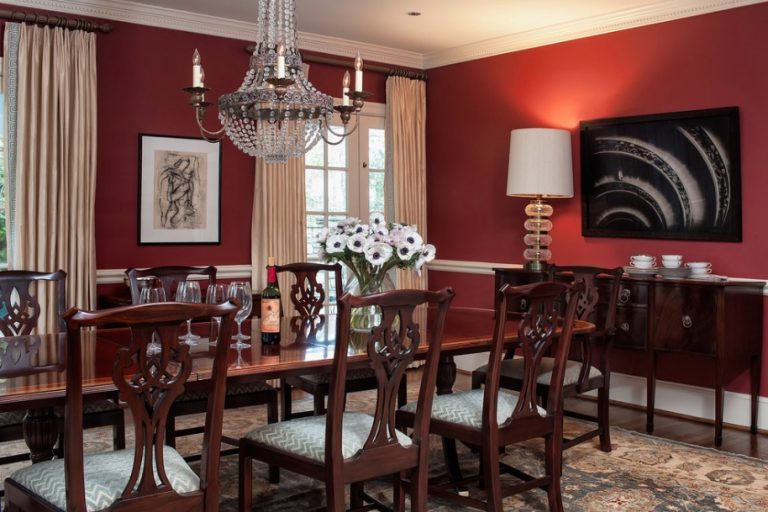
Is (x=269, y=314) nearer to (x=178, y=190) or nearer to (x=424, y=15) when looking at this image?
(x=178, y=190)

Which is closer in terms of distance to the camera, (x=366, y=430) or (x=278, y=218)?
(x=366, y=430)

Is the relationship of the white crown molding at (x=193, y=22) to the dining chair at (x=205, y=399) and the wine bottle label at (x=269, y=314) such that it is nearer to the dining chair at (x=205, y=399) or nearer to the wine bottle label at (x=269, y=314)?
the dining chair at (x=205, y=399)

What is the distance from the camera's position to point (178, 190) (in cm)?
549

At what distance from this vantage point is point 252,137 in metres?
3.64

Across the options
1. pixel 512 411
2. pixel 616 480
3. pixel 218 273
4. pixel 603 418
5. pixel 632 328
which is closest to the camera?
pixel 512 411

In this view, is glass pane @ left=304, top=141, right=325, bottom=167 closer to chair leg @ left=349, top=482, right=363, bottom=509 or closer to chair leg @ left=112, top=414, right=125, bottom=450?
chair leg @ left=112, top=414, right=125, bottom=450

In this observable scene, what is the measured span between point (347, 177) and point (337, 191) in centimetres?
15

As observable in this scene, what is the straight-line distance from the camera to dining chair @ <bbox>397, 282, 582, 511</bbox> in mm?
2961

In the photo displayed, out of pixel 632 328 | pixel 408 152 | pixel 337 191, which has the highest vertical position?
pixel 408 152

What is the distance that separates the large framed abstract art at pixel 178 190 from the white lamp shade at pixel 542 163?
210 centimetres

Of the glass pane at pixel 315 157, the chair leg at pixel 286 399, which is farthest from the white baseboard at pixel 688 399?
the glass pane at pixel 315 157

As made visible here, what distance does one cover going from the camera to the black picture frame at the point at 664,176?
4832 mm

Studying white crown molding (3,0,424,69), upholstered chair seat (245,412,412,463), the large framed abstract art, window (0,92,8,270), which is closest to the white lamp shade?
white crown molding (3,0,424,69)

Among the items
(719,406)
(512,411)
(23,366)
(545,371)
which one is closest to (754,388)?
(719,406)
